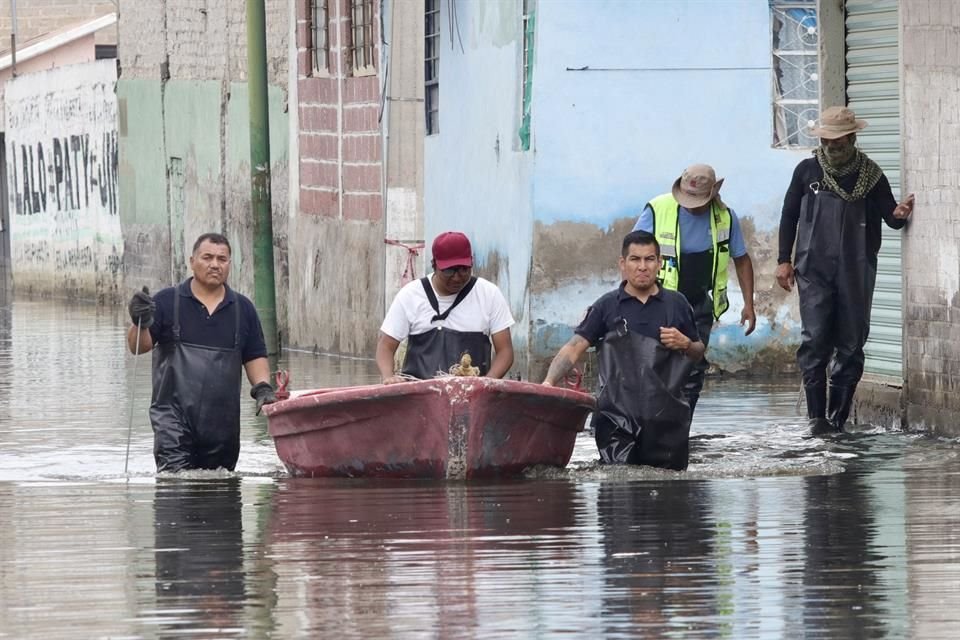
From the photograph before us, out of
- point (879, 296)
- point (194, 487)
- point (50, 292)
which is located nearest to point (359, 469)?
point (194, 487)

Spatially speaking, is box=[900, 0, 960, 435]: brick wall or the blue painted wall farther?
the blue painted wall

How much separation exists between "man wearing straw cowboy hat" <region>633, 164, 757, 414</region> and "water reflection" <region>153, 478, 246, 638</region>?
9.11 feet

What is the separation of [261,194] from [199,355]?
37.0 ft

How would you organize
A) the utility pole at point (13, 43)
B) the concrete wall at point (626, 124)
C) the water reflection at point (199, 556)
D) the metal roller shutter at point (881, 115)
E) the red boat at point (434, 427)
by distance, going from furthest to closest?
the utility pole at point (13, 43)
the concrete wall at point (626, 124)
the metal roller shutter at point (881, 115)
the red boat at point (434, 427)
the water reflection at point (199, 556)

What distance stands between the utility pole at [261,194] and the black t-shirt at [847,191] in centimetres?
937

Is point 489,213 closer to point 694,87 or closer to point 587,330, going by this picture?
point 694,87

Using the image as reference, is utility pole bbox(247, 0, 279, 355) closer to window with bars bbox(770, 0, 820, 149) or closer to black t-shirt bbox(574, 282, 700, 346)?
window with bars bbox(770, 0, 820, 149)

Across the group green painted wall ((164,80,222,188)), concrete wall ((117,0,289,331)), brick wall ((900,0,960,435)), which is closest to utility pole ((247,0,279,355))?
concrete wall ((117,0,289,331))

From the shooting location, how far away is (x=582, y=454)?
14789mm

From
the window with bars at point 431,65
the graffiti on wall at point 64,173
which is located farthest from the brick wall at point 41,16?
the window with bars at point 431,65

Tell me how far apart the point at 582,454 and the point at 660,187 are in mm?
5210

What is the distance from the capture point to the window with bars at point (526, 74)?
1936cm

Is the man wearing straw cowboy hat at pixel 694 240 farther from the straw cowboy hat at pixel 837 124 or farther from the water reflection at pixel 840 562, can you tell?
the water reflection at pixel 840 562

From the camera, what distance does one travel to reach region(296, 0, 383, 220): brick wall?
2375 centimetres
